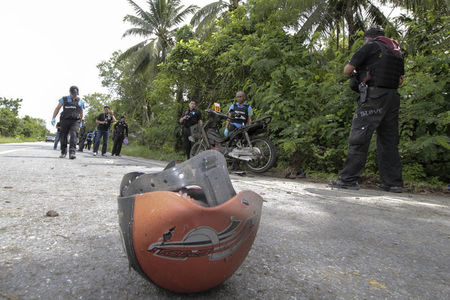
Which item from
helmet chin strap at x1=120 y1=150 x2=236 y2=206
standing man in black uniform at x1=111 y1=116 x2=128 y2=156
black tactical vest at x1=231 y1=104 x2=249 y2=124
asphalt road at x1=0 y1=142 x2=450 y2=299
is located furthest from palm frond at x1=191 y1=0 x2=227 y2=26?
helmet chin strap at x1=120 y1=150 x2=236 y2=206

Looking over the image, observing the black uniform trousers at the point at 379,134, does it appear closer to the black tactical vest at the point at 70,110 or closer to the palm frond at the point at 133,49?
the black tactical vest at the point at 70,110

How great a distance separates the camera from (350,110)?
5.67 meters

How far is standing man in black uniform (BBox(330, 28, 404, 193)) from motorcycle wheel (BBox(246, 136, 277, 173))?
1.96 m

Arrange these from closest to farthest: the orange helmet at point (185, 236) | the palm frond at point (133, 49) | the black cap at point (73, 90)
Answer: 1. the orange helmet at point (185, 236)
2. the black cap at point (73, 90)
3. the palm frond at point (133, 49)

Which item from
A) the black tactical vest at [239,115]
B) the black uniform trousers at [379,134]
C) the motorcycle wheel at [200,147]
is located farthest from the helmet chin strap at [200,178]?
the motorcycle wheel at [200,147]

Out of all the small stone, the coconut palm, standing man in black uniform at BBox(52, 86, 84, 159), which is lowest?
the small stone

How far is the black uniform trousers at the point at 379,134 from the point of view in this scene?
142 inches

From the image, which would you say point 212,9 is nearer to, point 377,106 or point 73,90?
point 73,90

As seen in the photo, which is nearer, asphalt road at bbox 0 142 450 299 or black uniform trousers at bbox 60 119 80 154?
asphalt road at bbox 0 142 450 299

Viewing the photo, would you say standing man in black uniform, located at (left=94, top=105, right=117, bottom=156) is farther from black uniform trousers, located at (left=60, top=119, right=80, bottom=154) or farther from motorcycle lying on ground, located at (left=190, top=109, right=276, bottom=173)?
motorcycle lying on ground, located at (left=190, top=109, right=276, bottom=173)

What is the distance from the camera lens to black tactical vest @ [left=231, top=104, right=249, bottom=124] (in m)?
6.23

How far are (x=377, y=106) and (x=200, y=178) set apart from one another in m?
3.18

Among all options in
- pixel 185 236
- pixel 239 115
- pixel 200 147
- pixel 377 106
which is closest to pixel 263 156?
pixel 239 115

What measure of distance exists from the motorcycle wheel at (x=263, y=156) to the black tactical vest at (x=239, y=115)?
585mm
